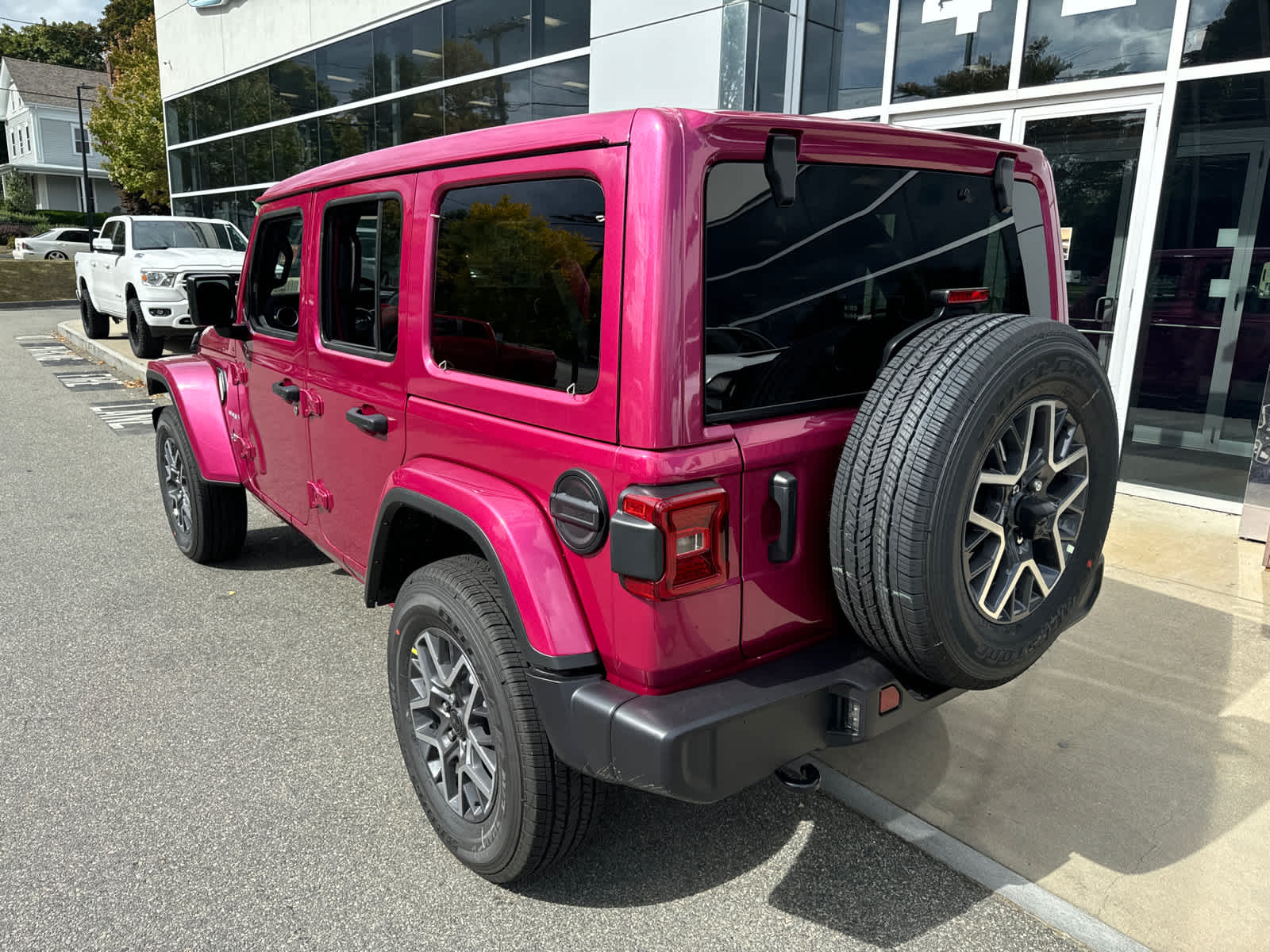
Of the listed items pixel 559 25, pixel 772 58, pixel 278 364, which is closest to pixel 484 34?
pixel 559 25

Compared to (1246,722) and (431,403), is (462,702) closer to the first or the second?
(431,403)

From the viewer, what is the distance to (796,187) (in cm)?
216

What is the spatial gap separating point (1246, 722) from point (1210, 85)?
14.3 ft

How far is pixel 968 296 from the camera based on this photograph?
2562mm

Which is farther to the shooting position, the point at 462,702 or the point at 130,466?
the point at 130,466

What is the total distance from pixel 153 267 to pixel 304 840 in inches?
405

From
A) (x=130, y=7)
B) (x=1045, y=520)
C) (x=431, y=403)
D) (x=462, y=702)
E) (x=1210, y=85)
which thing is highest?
(x=130, y=7)

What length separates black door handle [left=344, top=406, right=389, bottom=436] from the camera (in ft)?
9.36

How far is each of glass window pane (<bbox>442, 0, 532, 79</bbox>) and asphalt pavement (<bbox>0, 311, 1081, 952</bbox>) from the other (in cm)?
873

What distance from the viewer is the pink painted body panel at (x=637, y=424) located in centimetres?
197

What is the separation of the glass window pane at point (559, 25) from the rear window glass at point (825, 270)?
8.16 meters

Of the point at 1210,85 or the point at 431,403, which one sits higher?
the point at 1210,85

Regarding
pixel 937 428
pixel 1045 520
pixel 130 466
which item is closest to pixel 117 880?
pixel 937 428

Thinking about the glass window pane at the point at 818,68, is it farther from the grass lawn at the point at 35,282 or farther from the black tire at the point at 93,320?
the grass lawn at the point at 35,282
